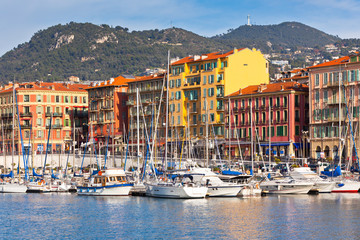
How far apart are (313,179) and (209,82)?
50.0 m

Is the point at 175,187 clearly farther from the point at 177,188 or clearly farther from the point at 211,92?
the point at 211,92

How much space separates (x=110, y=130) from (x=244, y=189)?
75.0 meters

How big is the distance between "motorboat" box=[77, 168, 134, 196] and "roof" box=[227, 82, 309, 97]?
42.8 m

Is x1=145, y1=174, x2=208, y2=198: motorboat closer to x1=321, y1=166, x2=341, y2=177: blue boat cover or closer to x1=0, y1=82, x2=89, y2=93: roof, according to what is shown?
x1=321, y1=166, x2=341, y2=177: blue boat cover

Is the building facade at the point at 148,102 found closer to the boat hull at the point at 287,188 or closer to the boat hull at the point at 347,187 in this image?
the boat hull at the point at 287,188

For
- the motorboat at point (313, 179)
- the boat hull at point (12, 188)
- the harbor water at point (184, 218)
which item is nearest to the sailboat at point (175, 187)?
the harbor water at point (184, 218)

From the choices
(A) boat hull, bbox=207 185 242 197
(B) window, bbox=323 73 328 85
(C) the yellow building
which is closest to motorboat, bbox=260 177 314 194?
(A) boat hull, bbox=207 185 242 197

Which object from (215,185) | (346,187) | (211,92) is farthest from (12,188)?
(211,92)

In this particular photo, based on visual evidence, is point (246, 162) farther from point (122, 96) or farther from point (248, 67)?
point (122, 96)

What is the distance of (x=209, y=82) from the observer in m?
135

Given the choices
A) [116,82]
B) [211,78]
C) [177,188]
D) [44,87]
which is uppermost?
[116,82]

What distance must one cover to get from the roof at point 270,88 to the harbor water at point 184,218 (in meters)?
40.1

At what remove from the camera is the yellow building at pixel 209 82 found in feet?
438

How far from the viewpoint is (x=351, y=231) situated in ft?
186
